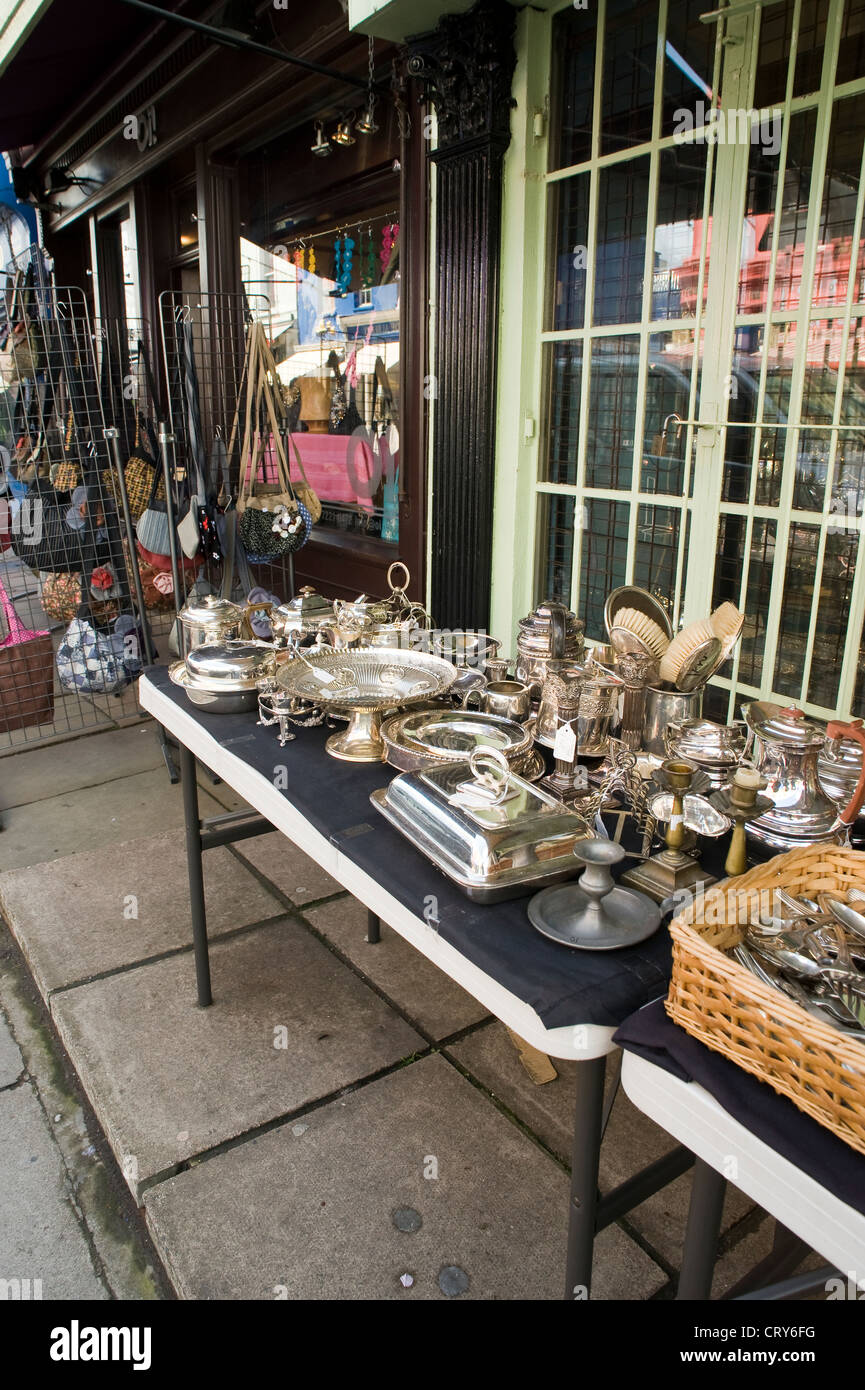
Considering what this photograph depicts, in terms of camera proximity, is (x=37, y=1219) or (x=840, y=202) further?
(x=840, y=202)

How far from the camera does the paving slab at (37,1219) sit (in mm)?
1903

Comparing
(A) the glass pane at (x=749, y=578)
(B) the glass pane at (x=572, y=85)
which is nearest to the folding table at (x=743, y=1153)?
(A) the glass pane at (x=749, y=578)

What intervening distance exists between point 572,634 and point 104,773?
3.01 meters

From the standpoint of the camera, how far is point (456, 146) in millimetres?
3463

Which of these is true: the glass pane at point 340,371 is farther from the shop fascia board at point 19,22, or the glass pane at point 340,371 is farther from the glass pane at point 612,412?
the shop fascia board at point 19,22

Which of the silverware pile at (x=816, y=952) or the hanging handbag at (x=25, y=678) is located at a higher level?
the silverware pile at (x=816, y=952)

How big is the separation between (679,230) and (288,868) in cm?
266

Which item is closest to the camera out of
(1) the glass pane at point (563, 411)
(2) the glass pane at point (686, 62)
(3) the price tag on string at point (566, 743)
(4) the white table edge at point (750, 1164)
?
(4) the white table edge at point (750, 1164)

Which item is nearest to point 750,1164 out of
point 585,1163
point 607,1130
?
point 585,1163

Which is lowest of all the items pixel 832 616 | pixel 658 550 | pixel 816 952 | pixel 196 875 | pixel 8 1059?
pixel 8 1059

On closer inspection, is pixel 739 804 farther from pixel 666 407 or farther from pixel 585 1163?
pixel 666 407

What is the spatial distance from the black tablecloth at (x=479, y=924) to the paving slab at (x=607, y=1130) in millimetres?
939

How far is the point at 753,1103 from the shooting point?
1060 millimetres

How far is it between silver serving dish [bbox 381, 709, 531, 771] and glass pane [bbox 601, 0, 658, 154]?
2.20 m
